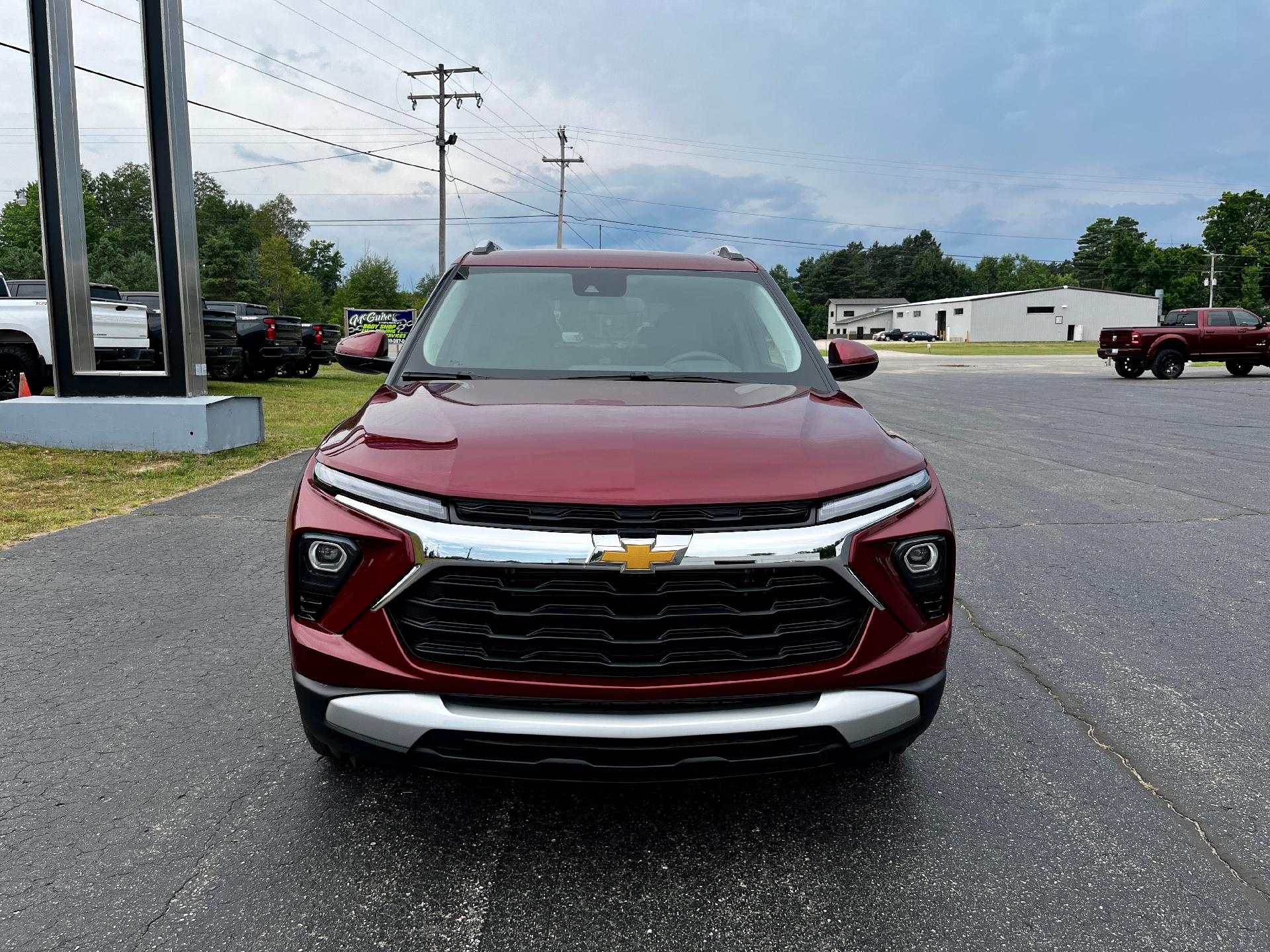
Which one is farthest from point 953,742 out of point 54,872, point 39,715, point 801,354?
point 39,715

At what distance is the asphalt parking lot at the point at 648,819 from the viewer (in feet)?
7.27

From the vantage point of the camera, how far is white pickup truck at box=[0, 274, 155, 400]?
12438mm

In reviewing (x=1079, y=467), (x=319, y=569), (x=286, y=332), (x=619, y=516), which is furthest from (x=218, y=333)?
(x=619, y=516)

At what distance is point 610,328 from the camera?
372cm

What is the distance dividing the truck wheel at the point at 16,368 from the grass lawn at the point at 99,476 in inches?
145

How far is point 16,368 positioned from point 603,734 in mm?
14482

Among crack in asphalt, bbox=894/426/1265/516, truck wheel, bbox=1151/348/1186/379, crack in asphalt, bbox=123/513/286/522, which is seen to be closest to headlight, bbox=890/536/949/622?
crack in asphalt, bbox=123/513/286/522

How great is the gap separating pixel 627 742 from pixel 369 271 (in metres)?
113

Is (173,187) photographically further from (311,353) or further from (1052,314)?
(1052,314)

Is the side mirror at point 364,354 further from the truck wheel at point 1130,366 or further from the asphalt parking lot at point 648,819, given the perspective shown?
the truck wheel at point 1130,366

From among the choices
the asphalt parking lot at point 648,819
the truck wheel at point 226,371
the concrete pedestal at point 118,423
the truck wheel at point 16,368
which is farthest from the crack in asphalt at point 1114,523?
the truck wheel at point 226,371

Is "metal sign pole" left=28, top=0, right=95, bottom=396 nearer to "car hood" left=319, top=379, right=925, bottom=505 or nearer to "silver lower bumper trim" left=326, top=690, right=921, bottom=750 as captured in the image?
"car hood" left=319, top=379, right=925, bottom=505

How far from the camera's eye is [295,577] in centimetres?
229

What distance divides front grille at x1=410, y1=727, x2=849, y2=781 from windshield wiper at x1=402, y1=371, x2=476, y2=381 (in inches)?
59.5
